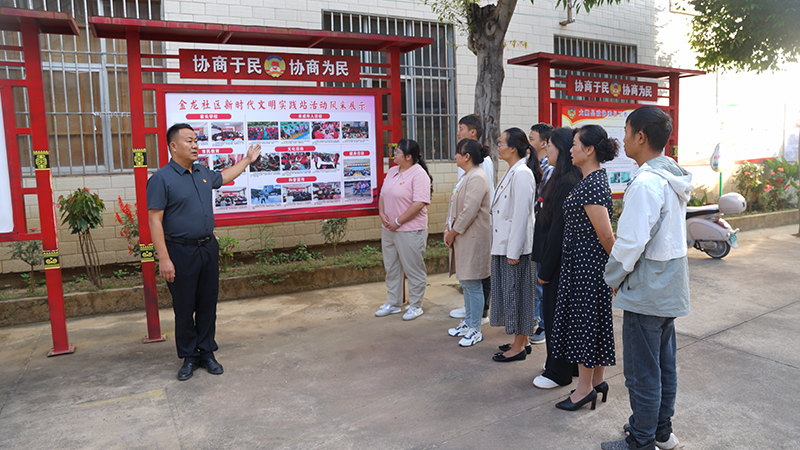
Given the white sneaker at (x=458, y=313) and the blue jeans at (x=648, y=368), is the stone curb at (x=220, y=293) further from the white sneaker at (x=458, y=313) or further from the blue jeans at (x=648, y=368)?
the blue jeans at (x=648, y=368)

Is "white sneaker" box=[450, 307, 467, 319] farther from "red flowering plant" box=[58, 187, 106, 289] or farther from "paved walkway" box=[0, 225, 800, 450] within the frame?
"red flowering plant" box=[58, 187, 106, 289]

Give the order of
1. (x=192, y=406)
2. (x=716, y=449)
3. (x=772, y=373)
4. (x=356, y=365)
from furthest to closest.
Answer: (x=356, y=365)
(x=772, y=373)
(x=192, y=406)
(x=716, y=449)

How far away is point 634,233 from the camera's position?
262 centimetres

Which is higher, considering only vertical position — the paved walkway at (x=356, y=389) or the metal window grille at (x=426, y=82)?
the metal window grille at (x=426, y=82)

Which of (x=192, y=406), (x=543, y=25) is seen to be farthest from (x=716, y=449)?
(x=543, y=25)

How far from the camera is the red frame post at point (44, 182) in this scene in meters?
4.28

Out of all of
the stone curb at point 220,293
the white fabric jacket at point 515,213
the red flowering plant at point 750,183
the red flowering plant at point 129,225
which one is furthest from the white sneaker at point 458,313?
the red flowering plant at point 750,183

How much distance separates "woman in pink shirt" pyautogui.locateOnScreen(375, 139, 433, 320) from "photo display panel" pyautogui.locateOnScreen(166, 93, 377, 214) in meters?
0.42

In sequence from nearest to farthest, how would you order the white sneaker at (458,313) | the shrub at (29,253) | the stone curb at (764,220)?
1. the white sneaker at (458,313)
2. the shrub at (29,253)
3. the stone curb at (764,220)

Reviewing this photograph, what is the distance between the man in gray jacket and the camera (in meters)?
2.63

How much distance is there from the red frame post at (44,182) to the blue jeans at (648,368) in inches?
165

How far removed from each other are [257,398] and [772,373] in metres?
3.49

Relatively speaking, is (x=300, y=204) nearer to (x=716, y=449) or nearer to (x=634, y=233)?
(x=634, y=233)

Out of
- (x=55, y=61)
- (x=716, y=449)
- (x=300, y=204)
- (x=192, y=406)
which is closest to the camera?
(x=716, y=449)
